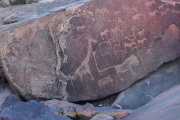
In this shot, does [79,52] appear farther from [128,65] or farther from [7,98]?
[7,98]

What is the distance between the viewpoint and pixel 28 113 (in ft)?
5.19

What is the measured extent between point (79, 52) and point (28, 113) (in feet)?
3.87

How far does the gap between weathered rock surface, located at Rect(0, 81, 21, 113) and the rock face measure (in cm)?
15

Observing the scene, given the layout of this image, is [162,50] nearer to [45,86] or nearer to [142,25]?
[142,25]

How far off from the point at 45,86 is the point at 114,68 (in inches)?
41.5

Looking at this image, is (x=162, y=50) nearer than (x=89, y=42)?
No

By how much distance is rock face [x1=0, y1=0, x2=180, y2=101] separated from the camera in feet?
8.01

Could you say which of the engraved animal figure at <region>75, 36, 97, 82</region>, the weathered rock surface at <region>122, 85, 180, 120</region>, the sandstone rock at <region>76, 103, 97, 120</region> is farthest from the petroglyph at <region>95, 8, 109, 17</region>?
the weathered rock surface at <region>122, 85, 180, 120</region>

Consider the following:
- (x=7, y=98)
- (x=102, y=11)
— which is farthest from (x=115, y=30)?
(x=7, y=98)

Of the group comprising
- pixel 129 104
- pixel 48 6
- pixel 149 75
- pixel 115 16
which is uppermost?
pixel 48 6

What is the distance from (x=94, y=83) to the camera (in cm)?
251

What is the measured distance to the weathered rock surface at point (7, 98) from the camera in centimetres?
232

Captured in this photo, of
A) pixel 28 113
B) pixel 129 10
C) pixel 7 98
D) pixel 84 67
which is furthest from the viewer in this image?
pixel 129 10

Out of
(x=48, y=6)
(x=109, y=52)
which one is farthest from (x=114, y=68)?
(x=48, y=6)
